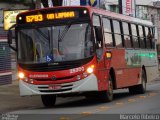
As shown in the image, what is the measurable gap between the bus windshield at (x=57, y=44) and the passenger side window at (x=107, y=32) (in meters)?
1.49

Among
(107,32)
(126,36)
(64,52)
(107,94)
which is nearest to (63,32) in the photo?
(64,52)

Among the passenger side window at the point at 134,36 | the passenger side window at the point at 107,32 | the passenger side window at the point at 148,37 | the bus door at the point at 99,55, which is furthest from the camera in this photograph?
the passenger side window at the point at 148,37

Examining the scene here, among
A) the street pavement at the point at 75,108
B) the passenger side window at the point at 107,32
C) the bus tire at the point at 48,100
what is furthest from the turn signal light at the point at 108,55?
→ the bus tire at the point at 48,100

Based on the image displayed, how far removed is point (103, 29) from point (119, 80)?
230 cm

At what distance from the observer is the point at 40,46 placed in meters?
16.9

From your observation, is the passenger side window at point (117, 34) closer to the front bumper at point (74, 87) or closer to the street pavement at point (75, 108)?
the street pavement at point (75, 108)

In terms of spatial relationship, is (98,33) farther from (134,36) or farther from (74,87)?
(134,36)

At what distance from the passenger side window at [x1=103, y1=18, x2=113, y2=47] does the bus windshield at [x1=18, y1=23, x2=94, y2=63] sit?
149cm

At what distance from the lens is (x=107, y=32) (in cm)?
1850

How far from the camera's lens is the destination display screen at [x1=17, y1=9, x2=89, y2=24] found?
55.5 ft

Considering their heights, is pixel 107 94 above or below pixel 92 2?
below

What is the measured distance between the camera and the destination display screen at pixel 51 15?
16.9 meters

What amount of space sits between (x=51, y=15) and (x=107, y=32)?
2.45 metres

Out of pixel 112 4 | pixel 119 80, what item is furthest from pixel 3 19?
pixel 112 4
